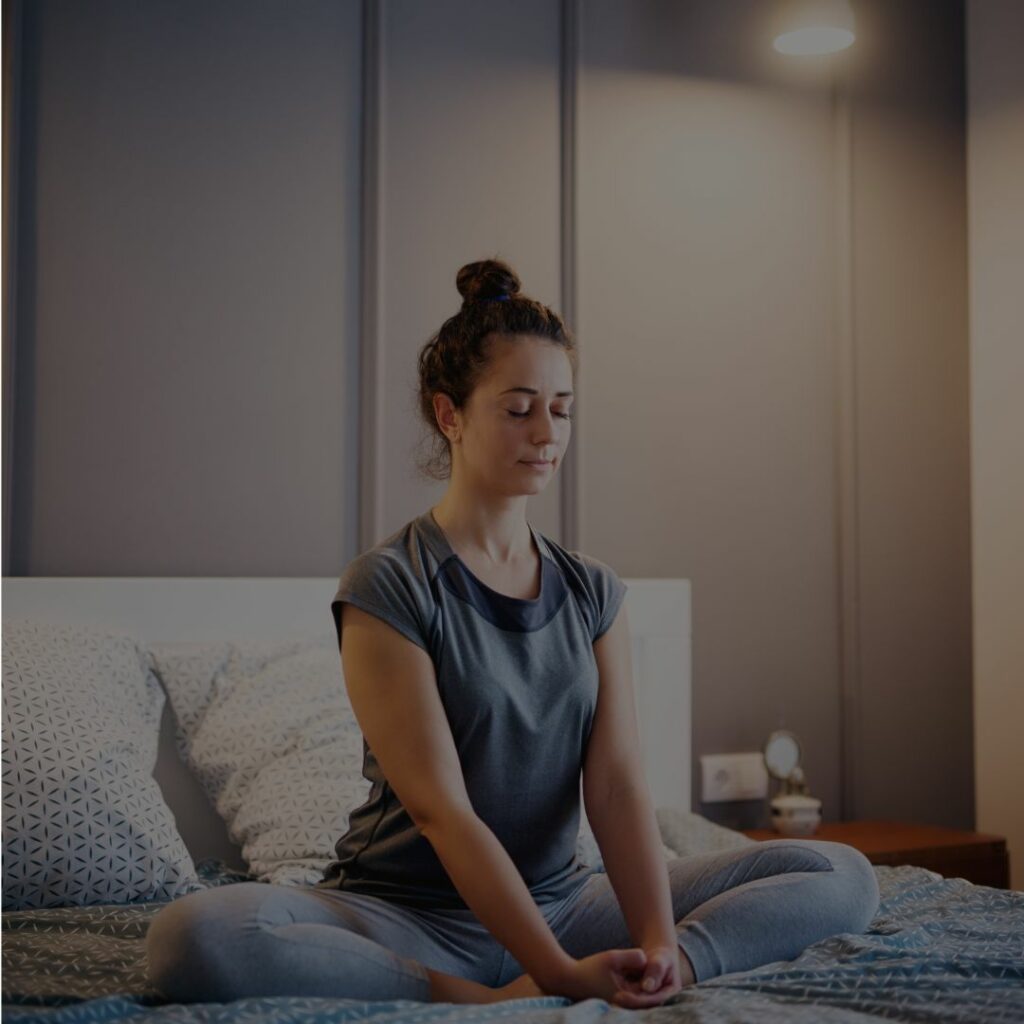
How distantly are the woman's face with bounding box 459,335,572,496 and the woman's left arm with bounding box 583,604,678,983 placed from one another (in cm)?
24

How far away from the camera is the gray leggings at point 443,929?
4.34 feet

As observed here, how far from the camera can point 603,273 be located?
2.93 metres

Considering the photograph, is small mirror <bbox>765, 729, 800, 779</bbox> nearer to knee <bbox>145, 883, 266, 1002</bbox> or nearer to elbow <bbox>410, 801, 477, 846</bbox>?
elbow <bbox>410, 801, 477, 846</bbox>

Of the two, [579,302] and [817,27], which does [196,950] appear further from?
[817,27]

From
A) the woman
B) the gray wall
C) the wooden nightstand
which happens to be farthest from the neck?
the wooden nightstand

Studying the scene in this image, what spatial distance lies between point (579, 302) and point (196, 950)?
1856mm

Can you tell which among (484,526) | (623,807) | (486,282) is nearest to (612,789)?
(623,807)

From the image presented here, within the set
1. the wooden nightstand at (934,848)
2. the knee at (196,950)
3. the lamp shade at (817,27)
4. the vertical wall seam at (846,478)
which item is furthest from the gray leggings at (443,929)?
the lamp shade at (817,27)

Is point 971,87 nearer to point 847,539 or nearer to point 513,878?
point 847,539

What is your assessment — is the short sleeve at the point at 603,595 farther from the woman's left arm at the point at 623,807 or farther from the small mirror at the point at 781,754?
the small mirror at the point at 781,754

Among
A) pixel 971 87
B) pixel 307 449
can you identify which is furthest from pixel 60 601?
pixel 971 87

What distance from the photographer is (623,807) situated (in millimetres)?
1574

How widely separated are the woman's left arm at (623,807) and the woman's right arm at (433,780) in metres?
0.11

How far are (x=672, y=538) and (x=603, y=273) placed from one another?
23.4 inches
